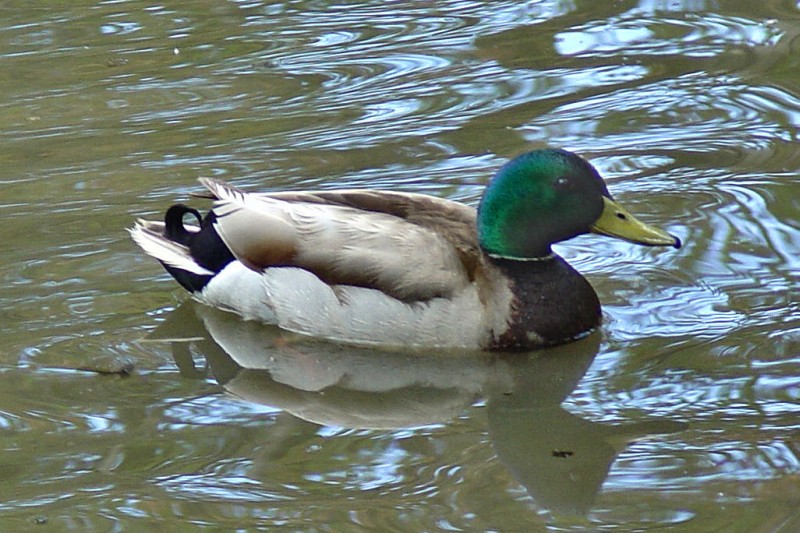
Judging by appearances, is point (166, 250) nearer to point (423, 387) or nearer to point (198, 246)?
point (198, 246)

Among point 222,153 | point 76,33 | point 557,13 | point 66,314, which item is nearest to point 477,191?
point 222,153

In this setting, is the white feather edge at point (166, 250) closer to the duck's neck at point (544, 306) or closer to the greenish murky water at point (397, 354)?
the greenish murky water at point (397, 354)

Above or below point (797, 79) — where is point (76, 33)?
above

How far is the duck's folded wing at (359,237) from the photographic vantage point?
6.31 m

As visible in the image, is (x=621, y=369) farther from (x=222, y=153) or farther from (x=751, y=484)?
(x=222, y=153)

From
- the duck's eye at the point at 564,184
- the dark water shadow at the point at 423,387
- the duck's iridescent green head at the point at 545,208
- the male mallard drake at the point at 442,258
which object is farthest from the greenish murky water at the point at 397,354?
the duck's eye at the point at 564,184

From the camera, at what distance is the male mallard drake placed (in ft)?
20.7

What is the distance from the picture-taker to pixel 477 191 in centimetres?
781

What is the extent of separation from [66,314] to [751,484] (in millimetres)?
3147

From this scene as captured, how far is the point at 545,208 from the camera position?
21.1ft

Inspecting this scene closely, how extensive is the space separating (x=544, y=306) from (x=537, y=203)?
0.42 meters

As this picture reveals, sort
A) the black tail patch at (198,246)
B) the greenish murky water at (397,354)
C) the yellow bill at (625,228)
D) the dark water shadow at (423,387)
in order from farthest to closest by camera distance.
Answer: the black tail patch at (198,246) < the yellow bill at (625,228) < the dark water shadow at (423,387) < the greenish murky water at (397,354)

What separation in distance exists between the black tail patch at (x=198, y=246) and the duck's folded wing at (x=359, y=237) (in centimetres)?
9

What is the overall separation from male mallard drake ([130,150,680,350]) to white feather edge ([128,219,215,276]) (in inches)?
12.8
